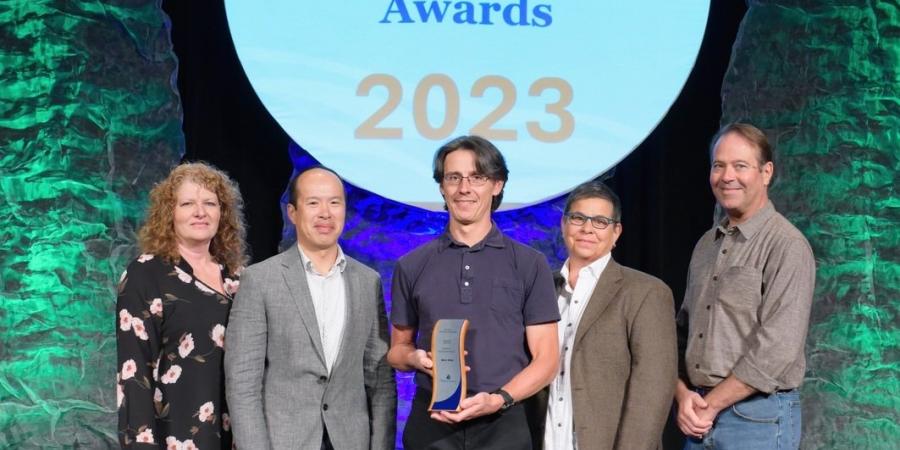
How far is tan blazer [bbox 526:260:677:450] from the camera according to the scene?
238 centimetres

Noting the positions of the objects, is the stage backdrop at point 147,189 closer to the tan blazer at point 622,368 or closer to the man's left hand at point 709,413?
the tan blazer at point 622,368

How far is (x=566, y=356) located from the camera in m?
2.45

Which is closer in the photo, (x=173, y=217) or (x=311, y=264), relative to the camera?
(x=311, y=264)

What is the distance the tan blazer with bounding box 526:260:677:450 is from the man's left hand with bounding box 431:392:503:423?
33 centimetres

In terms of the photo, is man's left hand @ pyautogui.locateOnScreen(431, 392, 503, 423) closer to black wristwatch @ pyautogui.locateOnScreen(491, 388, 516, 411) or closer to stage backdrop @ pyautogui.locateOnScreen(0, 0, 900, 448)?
black wristwatch @ pyautogui.locateOnScreen(491, 388, 516, 411)

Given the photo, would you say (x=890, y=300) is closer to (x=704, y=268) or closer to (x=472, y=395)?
(x=704, y=268)

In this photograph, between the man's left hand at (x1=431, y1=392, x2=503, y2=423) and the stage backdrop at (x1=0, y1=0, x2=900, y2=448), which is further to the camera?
the stage backdrop at (x1=0, y1=0, x2=900, y2=448)

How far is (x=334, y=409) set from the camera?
2.41m

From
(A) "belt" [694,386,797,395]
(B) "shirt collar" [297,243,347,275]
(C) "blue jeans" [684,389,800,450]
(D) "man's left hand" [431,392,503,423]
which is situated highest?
(B) "shirt collar" [297,243,347,275]

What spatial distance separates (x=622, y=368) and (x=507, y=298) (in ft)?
1.31

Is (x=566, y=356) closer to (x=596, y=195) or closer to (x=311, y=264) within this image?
(x=596, y=195)

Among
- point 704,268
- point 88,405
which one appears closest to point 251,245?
point 88,405

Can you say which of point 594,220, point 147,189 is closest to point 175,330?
point 594,220

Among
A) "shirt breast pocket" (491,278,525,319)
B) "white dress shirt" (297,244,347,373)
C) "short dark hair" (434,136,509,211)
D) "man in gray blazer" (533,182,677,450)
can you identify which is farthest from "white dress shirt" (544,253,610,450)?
"white dress shirt" (297,244,347,373)
